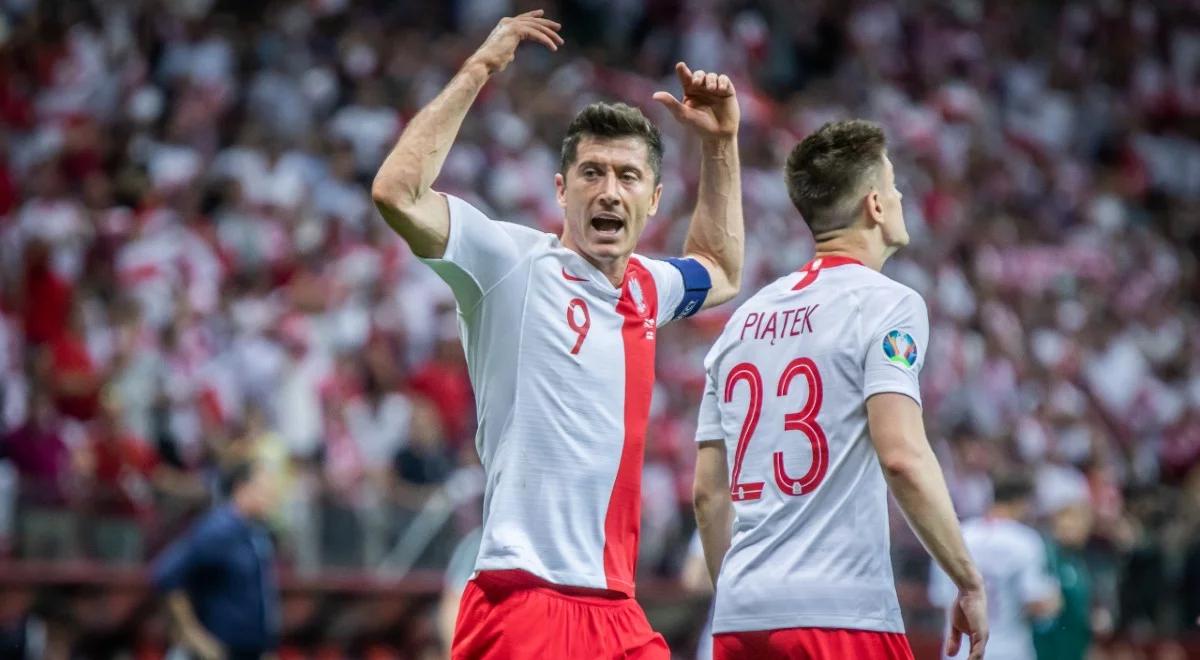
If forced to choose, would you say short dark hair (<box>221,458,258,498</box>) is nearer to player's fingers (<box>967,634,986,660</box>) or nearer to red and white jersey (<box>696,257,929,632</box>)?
red and white jersey (<box>696,257,929,632</box>)

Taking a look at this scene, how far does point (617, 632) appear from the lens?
474cm

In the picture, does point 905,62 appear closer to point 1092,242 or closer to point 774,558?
point 1092,242

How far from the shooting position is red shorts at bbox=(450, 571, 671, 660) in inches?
183

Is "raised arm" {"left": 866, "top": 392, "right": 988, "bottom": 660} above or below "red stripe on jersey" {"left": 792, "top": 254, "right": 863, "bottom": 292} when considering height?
below

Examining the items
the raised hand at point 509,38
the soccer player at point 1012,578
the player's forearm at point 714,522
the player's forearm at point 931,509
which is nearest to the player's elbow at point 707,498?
the player's forearm at point 714,522

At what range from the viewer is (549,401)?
189 inches

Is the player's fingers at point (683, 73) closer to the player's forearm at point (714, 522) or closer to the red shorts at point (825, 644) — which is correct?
the player's forearm at point (714, 522)

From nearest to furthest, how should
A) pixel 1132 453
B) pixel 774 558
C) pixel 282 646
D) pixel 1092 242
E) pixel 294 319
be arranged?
pixel 774 558, pixel 282 646, pixel 294 319, pixel 1132 453, pixel 1092 242

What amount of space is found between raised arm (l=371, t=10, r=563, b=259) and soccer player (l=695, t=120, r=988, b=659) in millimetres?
902

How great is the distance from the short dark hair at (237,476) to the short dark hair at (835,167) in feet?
19.3

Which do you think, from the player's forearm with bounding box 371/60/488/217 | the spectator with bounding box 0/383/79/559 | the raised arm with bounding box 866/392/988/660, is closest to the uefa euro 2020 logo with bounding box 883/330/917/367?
the raised arm with bounding box 866/392/988/660

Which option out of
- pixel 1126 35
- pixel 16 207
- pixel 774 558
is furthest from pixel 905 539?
pixel 1126 35

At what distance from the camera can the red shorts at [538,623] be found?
4.64m

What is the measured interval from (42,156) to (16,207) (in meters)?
0.47
